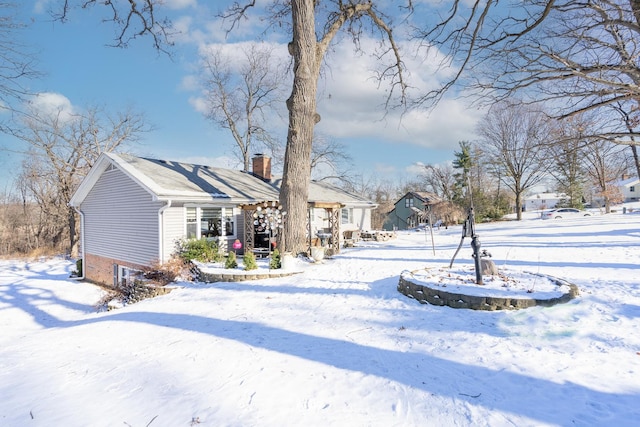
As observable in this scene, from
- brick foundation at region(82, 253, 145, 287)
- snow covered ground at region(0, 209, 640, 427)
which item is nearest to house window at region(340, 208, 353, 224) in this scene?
brick foundation at region(82, 253, 145, 287)

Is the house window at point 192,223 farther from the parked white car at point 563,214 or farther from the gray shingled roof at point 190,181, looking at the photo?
the parked white car at point 563,214

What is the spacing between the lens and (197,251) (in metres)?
10.5

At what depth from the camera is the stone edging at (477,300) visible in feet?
16.1

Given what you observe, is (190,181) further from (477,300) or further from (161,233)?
(477,300)

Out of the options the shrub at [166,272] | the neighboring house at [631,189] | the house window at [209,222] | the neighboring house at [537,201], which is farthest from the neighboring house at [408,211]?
the neighboring house at [631,189]

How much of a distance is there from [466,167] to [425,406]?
1408 inches

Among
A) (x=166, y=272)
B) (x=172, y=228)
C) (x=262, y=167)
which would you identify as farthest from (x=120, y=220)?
(x=262, y=167)

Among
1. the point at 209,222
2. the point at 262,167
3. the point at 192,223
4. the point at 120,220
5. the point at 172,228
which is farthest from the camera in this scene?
the point at 262,167

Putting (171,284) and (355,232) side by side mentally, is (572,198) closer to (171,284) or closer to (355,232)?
(355,232)

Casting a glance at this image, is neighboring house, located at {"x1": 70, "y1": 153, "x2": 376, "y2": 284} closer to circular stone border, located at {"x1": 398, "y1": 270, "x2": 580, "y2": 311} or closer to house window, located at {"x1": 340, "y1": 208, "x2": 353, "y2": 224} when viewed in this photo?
house window, located at {"x1": 340, "y1": 208, "x2": 353, "y2": 224}

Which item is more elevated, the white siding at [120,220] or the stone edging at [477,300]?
the white siding at [120,220]

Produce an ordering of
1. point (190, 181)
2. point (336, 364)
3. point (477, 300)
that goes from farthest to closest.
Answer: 1. point (190, 181)
2. point (477, 300)
3. point (336, 364)

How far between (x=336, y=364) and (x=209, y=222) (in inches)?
380

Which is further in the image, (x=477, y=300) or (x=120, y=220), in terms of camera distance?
(x=120, y=220)
